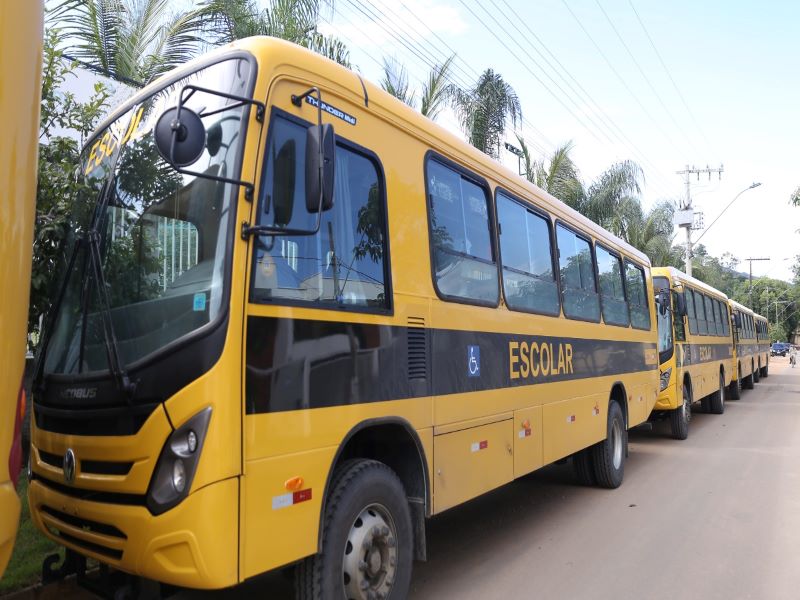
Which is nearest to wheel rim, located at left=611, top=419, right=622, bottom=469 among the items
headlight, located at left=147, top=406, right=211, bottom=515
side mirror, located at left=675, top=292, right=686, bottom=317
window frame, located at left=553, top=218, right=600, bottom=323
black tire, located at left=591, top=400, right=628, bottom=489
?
black tire, located at left=591, top=400, right=628, bottom=489

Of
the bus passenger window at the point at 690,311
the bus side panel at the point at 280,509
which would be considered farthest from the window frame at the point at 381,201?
the bus passenger window at the point at 690,311

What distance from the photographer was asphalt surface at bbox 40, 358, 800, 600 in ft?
15.3

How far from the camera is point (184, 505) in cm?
261

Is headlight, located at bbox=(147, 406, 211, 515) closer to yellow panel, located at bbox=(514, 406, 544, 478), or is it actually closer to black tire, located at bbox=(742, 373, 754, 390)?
yellow panel, located at bbox=(514, 406, 544, 478)

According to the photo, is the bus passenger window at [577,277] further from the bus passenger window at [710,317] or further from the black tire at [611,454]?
the bus passenger window at [710,317]

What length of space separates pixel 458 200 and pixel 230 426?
2.70 metres

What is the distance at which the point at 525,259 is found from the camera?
5.75 m

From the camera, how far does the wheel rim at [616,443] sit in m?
7.90

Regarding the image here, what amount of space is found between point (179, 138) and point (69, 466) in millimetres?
1670

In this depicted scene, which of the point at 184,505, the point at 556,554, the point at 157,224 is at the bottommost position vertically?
the point at 556,554

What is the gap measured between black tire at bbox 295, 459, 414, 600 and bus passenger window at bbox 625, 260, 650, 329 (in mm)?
6389

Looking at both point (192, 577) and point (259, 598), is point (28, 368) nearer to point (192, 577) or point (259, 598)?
point (259, 598)

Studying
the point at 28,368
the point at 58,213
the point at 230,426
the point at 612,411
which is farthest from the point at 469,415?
the point at 28,368

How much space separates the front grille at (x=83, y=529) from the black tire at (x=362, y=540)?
0.87m
